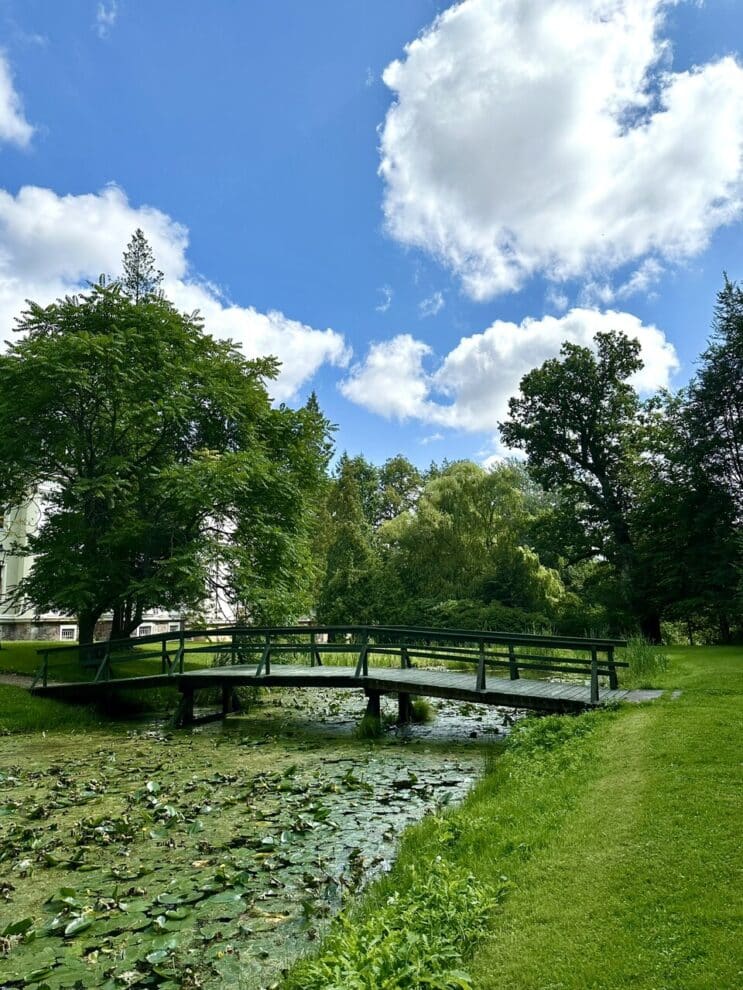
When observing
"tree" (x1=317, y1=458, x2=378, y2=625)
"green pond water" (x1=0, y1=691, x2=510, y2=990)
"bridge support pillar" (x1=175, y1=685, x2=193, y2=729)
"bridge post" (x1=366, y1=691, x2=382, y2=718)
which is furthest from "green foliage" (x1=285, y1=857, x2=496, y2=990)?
"tree" (x1=317, y1=458, x2=378, y2=625)

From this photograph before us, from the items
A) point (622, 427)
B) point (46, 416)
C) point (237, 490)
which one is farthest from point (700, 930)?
point (622, 427)

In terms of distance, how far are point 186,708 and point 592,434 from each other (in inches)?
960

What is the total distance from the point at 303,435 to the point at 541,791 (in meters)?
15.7

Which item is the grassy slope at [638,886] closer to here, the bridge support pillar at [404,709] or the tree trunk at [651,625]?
the bridge support pillar at [404,709]

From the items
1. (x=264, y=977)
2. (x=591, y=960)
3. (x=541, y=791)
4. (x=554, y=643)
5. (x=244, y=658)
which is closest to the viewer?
(x=591, y=960)

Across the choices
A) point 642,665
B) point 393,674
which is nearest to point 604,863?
point 393,674

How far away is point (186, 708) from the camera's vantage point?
14.5 metres

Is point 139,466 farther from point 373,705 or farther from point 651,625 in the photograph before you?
point 651,625

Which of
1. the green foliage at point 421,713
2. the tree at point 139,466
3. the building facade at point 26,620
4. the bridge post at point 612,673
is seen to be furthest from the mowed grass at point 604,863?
the building facade at point 26,620

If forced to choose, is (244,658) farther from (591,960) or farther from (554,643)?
(591,960)

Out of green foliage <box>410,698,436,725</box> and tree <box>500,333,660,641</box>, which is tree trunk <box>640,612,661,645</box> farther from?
green foliage <box>410,698,436,725</box>

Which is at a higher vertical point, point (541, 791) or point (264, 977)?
point (541, 791)

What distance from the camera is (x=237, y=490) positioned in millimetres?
17094

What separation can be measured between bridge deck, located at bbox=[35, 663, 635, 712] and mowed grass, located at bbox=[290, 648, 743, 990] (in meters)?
2.52
